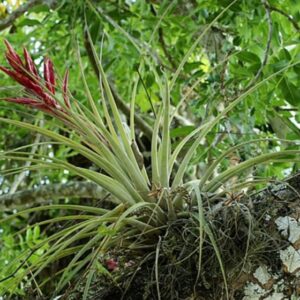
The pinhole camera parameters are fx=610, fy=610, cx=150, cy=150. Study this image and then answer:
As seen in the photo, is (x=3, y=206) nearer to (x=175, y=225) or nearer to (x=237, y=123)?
(x=237, y=123)

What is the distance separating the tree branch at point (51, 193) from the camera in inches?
83.5

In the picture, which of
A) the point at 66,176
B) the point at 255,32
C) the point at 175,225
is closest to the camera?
the point at 175,225

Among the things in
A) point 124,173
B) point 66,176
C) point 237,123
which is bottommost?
point 66,176

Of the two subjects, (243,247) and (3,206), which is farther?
(3,206)

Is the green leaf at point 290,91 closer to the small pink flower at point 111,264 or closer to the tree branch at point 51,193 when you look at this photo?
the small pink flower at point 111,264

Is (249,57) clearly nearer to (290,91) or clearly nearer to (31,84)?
(290,91)

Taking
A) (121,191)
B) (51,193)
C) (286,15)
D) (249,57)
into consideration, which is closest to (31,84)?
(121,191)

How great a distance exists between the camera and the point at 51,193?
2.16 meters

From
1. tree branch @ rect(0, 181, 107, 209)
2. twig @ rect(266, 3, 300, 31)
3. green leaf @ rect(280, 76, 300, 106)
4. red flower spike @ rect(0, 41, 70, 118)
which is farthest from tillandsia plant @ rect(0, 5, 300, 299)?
tree branch @ rect(0, 181, 107, 209)

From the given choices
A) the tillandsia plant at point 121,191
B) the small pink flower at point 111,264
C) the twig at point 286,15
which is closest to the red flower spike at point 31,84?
the tillandsia plant at point 121,191

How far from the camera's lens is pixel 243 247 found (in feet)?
3.06

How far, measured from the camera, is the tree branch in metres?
2.12

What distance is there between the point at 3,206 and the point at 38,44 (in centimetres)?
111

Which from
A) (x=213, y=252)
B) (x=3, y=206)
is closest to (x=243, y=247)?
(x=213, y=252)
